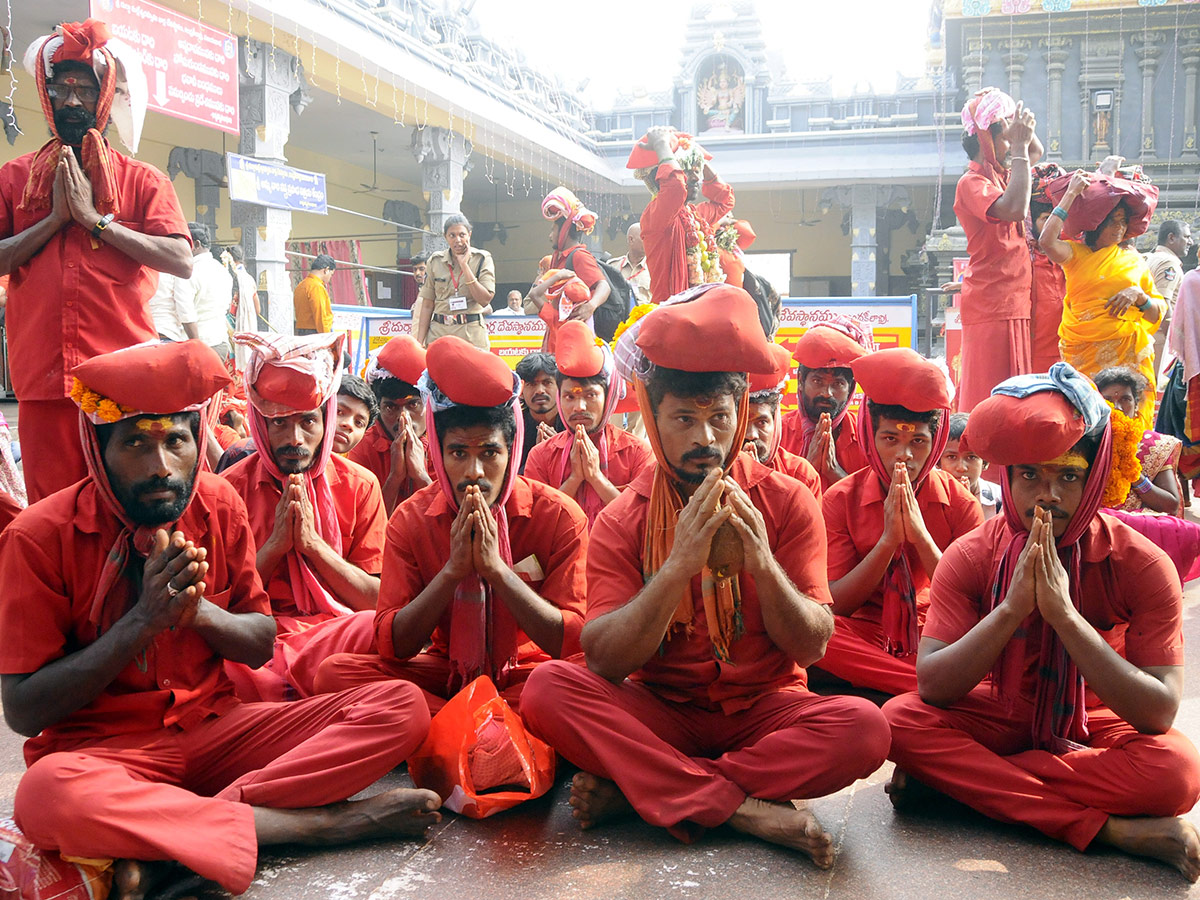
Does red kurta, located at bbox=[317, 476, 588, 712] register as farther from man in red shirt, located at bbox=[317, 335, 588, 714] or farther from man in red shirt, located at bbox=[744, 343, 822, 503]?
Result: man in red shirt, located at bbox=[744, 343, 822, 503]

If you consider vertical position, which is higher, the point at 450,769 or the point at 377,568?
the point at 377,568

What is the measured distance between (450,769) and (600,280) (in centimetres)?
616

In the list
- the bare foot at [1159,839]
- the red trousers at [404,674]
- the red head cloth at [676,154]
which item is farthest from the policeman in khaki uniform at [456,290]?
the bare foot at [1159,839]

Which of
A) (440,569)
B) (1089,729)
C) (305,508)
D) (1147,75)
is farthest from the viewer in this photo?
(1147,75)

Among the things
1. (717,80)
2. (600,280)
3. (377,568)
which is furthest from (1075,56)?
(377,568)

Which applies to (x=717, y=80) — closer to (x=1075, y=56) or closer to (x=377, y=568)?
(x=1075, y=56)


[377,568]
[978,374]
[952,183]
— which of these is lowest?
[377,568]

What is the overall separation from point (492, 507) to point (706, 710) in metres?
0.90

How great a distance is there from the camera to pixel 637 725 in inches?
105

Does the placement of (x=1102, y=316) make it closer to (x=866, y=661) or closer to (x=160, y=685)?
(x=866, y=661)

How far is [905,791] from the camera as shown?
2834mm

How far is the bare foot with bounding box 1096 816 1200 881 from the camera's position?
2.40m

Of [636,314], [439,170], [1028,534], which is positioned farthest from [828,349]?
[439,170]

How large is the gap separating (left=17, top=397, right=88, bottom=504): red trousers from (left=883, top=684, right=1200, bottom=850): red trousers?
2.89 metres
